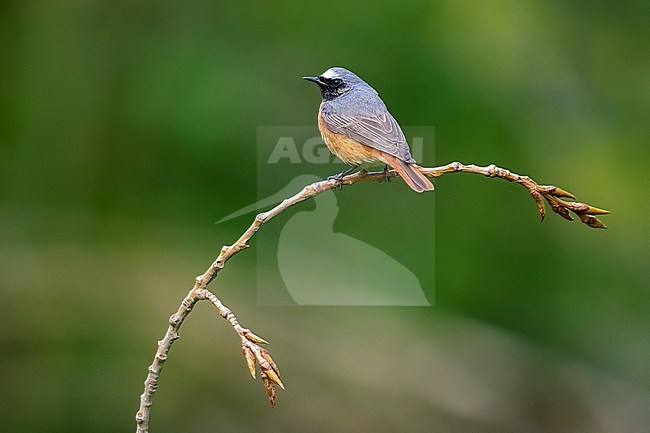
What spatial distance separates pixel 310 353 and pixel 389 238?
45.1 inches

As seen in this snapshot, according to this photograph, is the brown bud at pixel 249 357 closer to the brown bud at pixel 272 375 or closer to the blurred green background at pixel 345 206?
the brown bud at pixel 272 375

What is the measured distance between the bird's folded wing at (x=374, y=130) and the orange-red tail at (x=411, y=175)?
83 mm

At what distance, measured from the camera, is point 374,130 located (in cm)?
381

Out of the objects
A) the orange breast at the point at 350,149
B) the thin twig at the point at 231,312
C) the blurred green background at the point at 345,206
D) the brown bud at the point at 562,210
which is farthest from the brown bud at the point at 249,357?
the blurred green background at the point at 345,206

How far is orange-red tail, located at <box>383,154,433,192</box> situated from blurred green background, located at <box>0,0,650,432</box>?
2.82 m

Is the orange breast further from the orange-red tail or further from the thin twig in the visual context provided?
the thin twig

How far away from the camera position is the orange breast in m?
3.81

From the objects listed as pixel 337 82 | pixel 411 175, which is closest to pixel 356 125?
pixel 337 82

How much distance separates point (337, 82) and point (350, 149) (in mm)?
394

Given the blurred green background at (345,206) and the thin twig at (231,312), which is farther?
the blurred green background at (345,206)

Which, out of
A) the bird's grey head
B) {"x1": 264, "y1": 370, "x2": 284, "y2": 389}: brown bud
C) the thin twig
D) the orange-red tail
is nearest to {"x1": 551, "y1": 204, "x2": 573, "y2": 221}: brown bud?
the thin twig

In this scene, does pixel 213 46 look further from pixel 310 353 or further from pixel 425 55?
pixel 310 353

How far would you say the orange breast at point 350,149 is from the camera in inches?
150

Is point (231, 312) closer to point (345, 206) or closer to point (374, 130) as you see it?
point (374, 130)
